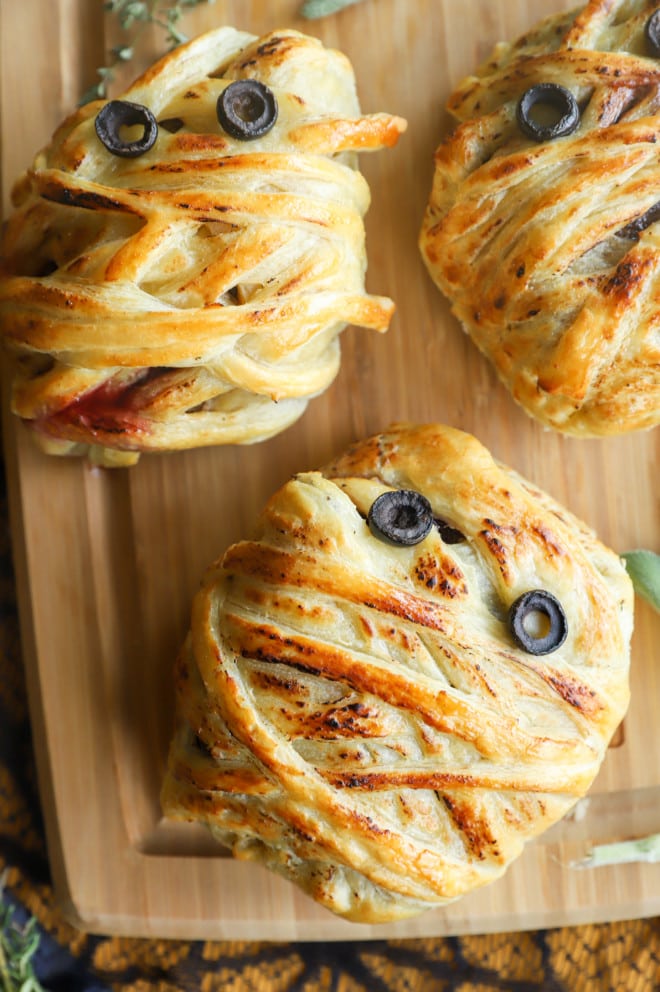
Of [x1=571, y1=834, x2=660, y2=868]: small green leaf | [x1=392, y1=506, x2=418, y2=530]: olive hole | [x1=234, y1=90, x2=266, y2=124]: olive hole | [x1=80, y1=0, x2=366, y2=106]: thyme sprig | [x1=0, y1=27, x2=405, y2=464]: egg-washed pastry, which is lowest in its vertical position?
[x1=571, y1=834, x2=660, y2=868]: small green leaf

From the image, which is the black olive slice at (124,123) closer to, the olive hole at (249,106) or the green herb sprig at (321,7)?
the olive hole at (249,106)

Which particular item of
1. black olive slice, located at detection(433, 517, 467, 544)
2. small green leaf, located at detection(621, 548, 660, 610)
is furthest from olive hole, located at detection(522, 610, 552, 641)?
small green leaf, located at detection(621, 548, 660, 610)

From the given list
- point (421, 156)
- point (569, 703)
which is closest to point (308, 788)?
point (569, 703)

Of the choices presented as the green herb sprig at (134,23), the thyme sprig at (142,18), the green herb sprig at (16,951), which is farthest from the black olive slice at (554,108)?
the green herb sprig at (16,951)

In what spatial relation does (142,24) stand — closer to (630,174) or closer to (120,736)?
(630,174)

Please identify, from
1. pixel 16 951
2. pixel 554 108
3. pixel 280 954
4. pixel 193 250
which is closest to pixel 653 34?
pixel 554 108

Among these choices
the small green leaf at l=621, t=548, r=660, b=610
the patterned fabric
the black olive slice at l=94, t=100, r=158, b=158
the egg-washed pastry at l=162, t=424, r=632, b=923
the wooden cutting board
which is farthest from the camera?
the patterned fabric

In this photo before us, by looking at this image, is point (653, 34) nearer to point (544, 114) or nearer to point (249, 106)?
point (544, 114)

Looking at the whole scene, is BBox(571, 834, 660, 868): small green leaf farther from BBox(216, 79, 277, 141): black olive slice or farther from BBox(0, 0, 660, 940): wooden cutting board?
BBox(216, 79, 277, 141): black olive slice
